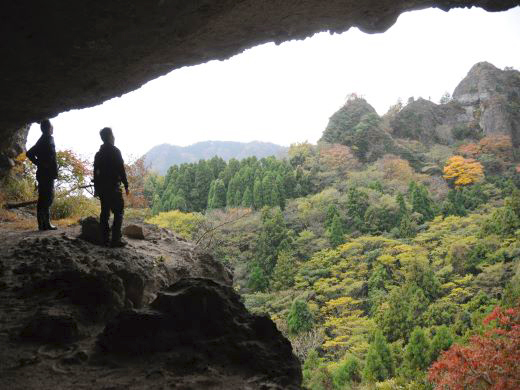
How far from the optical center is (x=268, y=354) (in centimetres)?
309

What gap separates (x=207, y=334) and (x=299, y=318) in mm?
16449

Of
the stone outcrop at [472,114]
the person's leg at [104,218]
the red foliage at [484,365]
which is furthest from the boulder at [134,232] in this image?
the stone outcrop at [472,114]

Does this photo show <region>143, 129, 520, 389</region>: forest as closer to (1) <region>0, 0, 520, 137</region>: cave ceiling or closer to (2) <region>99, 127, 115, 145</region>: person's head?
(2) <region>99, 127, 115, 145</region>: person's head

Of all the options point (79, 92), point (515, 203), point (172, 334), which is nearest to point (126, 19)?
point (79, 92)

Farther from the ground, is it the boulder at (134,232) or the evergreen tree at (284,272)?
the boulder at (134,232)

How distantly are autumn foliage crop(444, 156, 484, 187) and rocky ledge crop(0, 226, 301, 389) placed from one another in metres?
33.6

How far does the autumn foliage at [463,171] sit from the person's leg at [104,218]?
108 feet

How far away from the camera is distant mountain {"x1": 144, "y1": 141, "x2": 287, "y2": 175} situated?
114 meters

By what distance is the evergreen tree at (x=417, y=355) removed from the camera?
14.4m

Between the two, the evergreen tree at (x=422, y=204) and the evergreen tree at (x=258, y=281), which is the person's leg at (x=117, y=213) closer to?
A: the evergreen tree at (x=258, y=281)

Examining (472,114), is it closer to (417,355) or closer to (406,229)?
(406,229)

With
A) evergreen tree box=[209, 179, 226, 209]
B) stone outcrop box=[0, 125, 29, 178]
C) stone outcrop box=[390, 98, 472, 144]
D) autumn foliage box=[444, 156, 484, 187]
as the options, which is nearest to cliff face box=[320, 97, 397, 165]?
stone outcrop box=[390, 98, 472, 144]

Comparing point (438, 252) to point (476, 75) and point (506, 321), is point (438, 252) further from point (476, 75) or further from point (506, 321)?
point (476, 75)

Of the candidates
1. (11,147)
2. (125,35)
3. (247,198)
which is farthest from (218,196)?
(125,35)
